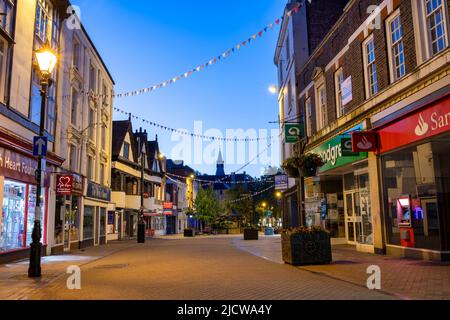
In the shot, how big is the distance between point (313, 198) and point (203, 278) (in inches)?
560

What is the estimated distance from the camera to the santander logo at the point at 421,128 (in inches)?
453

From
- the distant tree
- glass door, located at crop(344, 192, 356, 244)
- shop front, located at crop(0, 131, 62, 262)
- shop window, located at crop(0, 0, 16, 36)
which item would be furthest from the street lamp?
the distant tree

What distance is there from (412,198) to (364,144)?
2498 mm

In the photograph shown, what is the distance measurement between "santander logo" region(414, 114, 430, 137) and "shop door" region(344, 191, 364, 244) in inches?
237

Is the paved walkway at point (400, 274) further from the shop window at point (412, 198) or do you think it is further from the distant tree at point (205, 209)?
Answer: the distant tree at point (205, 209)

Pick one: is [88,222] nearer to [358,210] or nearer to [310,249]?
[358,210]

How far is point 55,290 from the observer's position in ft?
30.2

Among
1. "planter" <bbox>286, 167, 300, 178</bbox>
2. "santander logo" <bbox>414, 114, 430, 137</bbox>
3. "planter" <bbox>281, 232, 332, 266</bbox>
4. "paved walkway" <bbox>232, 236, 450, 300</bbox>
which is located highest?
"santander logo" <bbox>414, 114, 430, 137</bbox>

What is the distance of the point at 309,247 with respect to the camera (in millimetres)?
12820

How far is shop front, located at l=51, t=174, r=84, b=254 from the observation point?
19.5 metres

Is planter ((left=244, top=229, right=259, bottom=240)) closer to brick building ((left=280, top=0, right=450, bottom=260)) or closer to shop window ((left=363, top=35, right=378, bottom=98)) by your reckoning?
brick building ((left=280, top=0, right=450, bottom=260))
